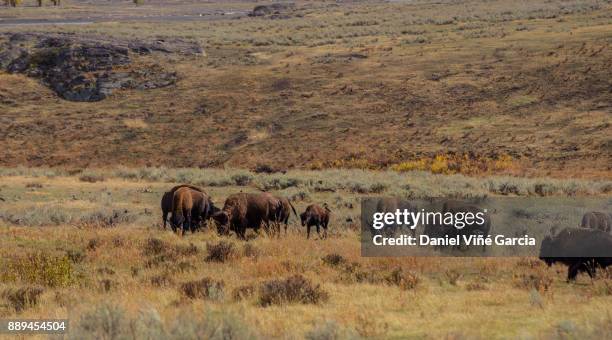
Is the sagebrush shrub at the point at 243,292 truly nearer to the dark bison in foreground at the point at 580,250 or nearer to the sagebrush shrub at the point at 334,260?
the sagebrush shrub at the point at 334,260

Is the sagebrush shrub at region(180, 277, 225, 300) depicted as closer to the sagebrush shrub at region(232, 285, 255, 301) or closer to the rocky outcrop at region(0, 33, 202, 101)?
the sagebrush shrub at region(232, 285, 255, 301)

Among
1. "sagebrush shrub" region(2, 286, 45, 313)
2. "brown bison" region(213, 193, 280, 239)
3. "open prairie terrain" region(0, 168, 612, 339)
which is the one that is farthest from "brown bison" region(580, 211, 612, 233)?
"sagebrush shrub" region(2, 286, 45, 313)

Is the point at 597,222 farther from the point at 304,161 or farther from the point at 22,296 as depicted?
the point at 304,161

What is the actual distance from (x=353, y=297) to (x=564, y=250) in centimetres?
394

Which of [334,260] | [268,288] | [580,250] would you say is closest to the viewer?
[268,288]

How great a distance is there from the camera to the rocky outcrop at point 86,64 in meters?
63.7

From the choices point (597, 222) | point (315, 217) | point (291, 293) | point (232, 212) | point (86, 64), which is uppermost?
point (291, 293)

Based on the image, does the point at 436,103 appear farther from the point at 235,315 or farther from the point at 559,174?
the point at 235,315

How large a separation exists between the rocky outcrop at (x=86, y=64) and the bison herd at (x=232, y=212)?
43.8 metres

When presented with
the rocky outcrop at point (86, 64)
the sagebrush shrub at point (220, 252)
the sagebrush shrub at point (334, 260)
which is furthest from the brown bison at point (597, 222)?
the rocky outcrop at point (86, 64)

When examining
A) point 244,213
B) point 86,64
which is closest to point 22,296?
point 244,213

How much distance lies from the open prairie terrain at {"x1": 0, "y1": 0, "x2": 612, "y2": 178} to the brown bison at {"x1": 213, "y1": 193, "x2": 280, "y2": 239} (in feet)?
75.6

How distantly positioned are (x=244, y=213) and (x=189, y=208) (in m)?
1.59

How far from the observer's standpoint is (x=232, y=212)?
19.8 m
